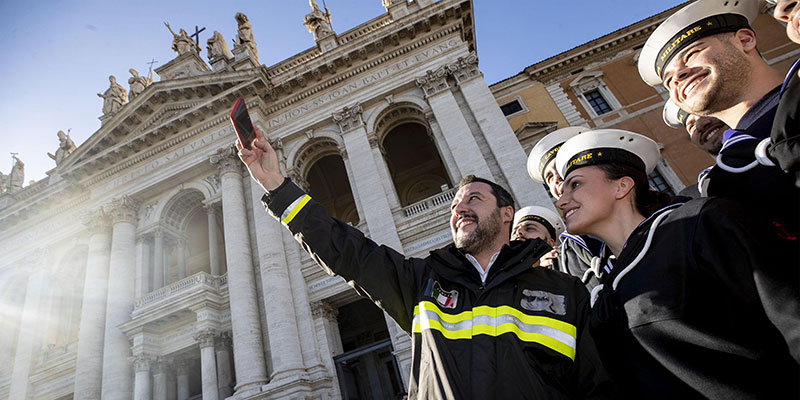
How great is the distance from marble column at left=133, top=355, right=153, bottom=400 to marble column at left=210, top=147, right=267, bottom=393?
3359mm

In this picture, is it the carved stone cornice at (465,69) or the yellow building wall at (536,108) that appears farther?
the yellow building wall at (536,108)

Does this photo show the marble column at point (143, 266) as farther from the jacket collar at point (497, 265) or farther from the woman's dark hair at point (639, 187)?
the woman's dark hair at point (639, 187)

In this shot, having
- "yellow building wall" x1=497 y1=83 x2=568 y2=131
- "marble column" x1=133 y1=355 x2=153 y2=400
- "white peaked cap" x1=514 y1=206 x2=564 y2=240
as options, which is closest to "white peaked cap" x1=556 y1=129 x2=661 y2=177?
"white peaked cap" x1=514 y1=206 x2=564 y2=240

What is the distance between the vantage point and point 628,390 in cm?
172

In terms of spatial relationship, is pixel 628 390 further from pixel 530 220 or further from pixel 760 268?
pixel 530 220

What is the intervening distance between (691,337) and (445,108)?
42.6 feet

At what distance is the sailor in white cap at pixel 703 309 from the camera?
1269mm

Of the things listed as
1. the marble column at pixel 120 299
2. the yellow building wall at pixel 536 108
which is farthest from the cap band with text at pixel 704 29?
the marble column at pixel 120 299

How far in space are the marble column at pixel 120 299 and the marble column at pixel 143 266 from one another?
0.24 metres

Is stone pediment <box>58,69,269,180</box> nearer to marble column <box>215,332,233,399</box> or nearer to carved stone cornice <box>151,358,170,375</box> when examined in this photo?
Answer: marble column <box>215,332,233,399</box>

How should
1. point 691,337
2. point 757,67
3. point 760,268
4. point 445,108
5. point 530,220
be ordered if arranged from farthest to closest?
point 445,108 → point 530,220 → point 757,67 → point 691,337 → point 760,268

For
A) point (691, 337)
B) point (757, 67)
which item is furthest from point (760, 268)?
point (757, 67)

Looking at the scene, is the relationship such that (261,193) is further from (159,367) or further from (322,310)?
(159,367)

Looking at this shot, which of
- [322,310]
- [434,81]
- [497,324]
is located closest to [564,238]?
[497,324]
